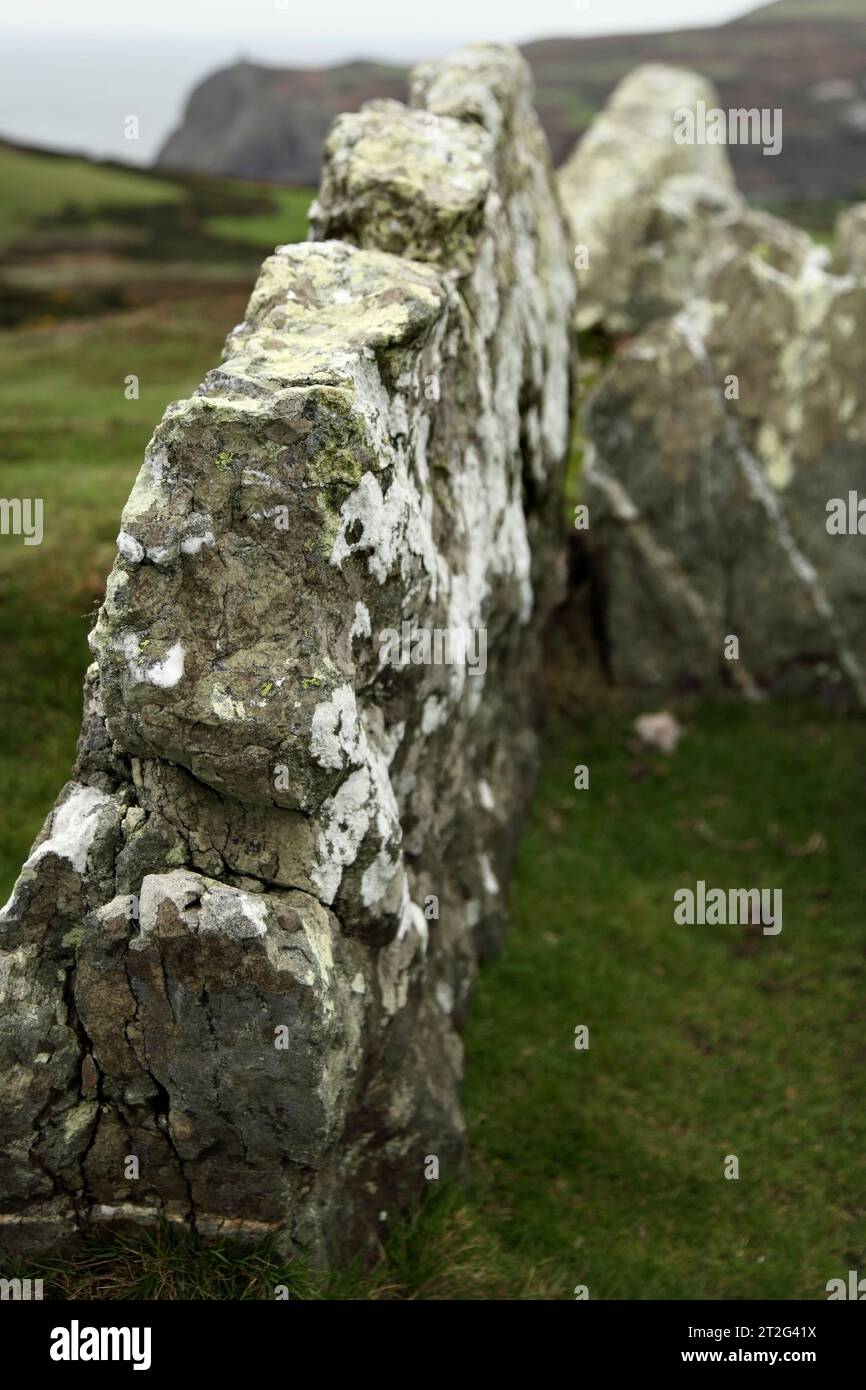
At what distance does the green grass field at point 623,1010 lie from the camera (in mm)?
7801

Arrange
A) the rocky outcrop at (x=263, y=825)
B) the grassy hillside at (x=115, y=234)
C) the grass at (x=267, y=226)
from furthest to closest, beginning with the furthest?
the grass at (x=267, y=226), the grassy hillside at (x=115, y=234), the rocky outcrop at (x=263, y=825)

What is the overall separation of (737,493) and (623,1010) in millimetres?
6515

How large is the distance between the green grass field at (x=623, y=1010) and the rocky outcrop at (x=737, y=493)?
0.63 metres

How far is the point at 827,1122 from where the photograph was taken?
9.30 m

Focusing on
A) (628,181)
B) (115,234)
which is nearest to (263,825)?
(628,181)

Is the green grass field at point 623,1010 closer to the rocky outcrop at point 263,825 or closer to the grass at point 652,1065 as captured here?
the grass at point 652,1065

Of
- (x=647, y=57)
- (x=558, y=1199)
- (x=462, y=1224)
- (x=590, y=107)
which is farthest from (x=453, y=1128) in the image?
(x=647, y=57)

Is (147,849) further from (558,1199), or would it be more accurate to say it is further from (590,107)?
(590,107)

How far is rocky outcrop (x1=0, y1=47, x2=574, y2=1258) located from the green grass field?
0.58 m

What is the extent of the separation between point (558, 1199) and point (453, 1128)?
1196 mm

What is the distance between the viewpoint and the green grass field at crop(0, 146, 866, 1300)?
7801 millimetres

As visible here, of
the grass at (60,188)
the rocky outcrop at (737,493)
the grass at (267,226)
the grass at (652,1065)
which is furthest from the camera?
the grass at (267,226)

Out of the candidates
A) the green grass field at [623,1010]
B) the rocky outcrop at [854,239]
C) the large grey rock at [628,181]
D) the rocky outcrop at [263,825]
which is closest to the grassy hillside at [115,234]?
the large grey rock at [628,181]

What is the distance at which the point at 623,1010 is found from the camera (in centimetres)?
998
